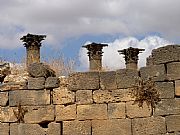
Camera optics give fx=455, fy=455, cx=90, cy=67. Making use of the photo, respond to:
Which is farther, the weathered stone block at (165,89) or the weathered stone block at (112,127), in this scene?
the weathered stone block at (112,127)

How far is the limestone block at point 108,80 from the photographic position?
33.8 feet

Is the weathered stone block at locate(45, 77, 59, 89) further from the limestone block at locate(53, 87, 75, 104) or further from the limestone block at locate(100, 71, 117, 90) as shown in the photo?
the limestone block at locate(100, 71, 117, 90)

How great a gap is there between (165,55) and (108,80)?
1.42 metres

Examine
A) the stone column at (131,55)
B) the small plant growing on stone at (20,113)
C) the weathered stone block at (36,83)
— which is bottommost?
the small plant growing on stone at (20,113)

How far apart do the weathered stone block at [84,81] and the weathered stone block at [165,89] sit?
1.43 meters

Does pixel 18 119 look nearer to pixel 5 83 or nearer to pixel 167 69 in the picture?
pixel 5 83

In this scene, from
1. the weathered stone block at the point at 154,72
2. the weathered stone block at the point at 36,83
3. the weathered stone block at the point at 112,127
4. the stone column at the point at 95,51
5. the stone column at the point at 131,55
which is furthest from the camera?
the stone column at the point at 131,55

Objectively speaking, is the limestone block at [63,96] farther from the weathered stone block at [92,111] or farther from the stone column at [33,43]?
the stone column at [33,43]

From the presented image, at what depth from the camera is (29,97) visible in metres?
10.9

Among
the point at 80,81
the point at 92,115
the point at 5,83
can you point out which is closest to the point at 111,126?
the point at 92,115

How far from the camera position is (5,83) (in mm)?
11227

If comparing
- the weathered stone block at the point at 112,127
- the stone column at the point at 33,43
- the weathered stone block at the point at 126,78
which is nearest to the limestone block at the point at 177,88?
the weathered stone block at the point at 126,78

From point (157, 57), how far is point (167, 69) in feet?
1.15

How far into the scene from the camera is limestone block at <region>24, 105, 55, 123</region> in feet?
35.0
